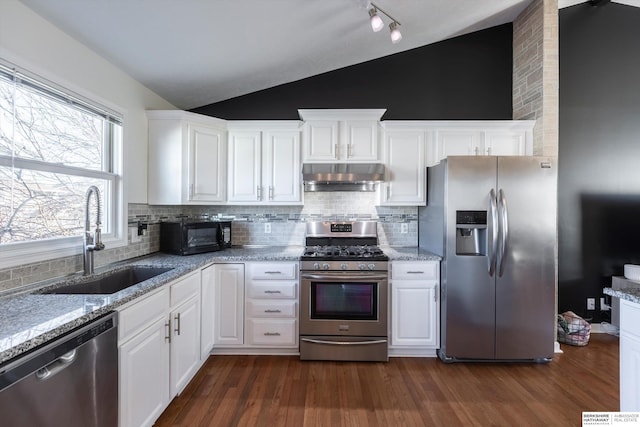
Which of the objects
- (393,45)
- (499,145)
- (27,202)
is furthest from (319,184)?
(27,202)

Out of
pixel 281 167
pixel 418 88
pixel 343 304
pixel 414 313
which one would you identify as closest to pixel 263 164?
pixel 281 167

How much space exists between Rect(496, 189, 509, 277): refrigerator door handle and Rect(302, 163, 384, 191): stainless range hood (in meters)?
1.05

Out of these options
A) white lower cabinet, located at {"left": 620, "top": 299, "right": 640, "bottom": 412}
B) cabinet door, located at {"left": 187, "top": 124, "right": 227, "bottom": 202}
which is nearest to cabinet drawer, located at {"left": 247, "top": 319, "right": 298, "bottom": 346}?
cabinet door, located at {"left": 187, "top": 124, "right": 227, "bottom": 202}

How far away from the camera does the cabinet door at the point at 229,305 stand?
2.68 metres

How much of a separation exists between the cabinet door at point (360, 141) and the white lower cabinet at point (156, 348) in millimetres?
1871

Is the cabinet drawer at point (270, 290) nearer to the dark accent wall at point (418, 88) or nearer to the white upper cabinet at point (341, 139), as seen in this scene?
the white upper cabinet at point (341, 139)

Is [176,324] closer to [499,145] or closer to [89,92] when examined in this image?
[89,92]

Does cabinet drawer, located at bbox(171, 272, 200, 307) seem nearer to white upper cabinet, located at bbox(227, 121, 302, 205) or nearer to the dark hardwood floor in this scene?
the dark hardwood floor

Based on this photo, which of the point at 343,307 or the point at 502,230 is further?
the point at 343,307

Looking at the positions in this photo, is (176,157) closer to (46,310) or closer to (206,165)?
(206,165)

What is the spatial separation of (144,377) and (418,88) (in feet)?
11.9

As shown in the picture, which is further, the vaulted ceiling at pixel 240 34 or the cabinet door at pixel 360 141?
the cabinet door at pixel 360 141

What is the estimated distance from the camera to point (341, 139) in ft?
9.97

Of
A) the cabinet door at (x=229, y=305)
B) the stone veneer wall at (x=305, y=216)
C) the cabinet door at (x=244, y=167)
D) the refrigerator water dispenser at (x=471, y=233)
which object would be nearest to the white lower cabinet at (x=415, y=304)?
the refrigerator water dispenser at (x=471, y=233)
